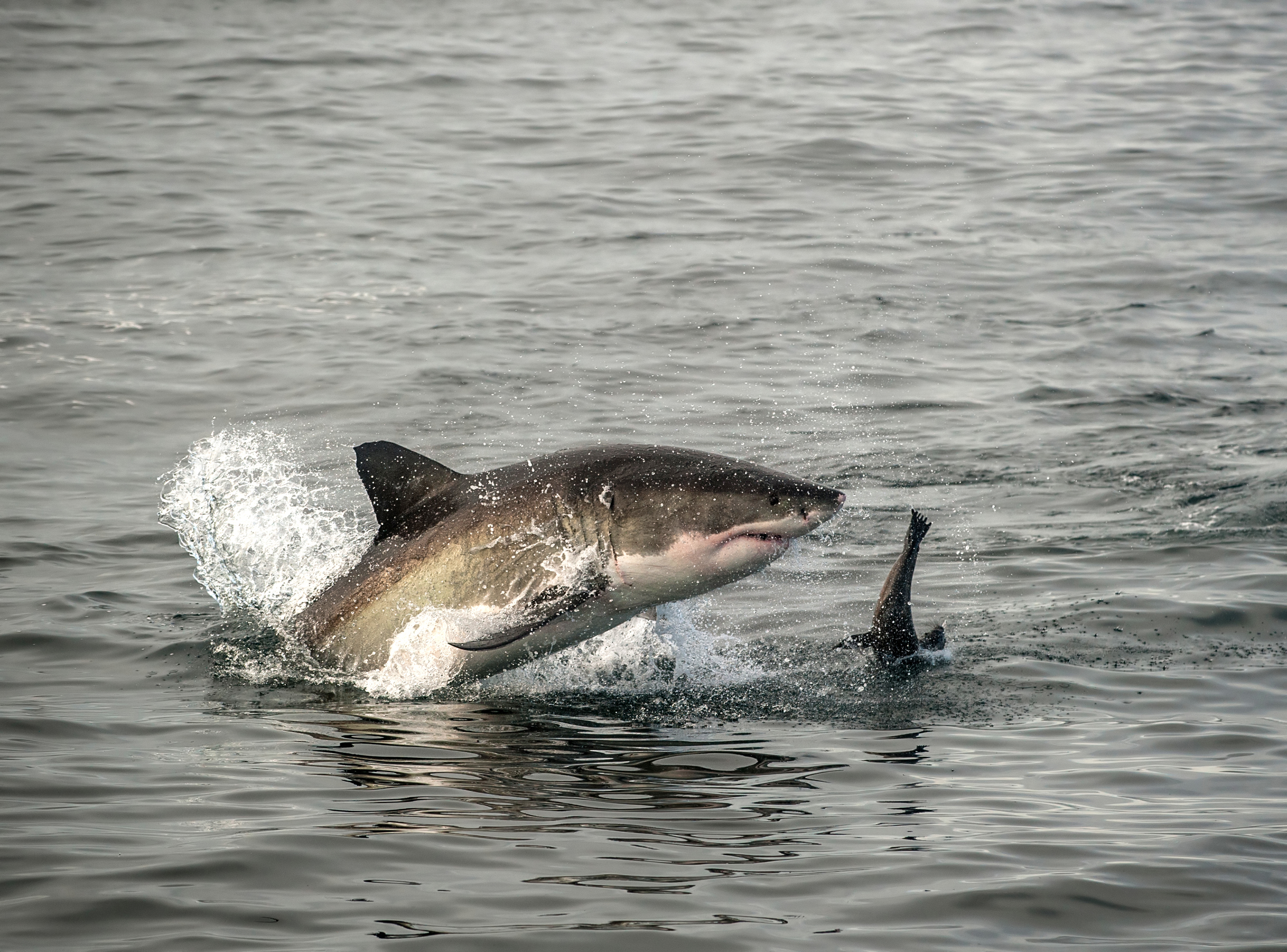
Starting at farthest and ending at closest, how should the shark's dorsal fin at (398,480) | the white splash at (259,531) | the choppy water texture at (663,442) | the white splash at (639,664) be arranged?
the white splash at (259,531) → the white splash at (639,664) → the shark's dorsal fin at (398,480) → the choppy water texture at (663,442)

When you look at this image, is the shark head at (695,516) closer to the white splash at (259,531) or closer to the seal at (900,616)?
the seal at (900,616)

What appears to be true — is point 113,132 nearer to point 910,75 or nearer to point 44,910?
point 910,75

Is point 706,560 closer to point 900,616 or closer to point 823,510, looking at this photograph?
point 823,510

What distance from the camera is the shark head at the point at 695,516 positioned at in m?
6.91

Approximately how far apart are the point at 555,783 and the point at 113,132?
21127 millimetres

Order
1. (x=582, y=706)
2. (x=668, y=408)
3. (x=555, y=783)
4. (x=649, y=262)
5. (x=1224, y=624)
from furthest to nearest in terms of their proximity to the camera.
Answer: (x=649, y=262)
(x=668, y=408)
(x=1224, y=624)
(x=582, y=706)
(x=555, y=783)

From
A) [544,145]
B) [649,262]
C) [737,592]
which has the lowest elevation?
[737,592]

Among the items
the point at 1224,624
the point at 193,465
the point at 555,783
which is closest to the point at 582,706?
the point at 555,783

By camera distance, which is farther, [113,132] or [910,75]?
[910,75]

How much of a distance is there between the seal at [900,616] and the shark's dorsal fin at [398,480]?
2293mm

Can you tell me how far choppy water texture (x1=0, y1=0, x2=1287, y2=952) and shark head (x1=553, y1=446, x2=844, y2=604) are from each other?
0.77 meters

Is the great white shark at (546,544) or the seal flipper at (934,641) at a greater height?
the great white shark at (546,544)

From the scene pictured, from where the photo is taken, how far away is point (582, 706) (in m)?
7.66

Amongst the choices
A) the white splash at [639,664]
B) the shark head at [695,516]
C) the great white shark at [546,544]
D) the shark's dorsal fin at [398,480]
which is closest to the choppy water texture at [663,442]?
the white splash at [639,664]
